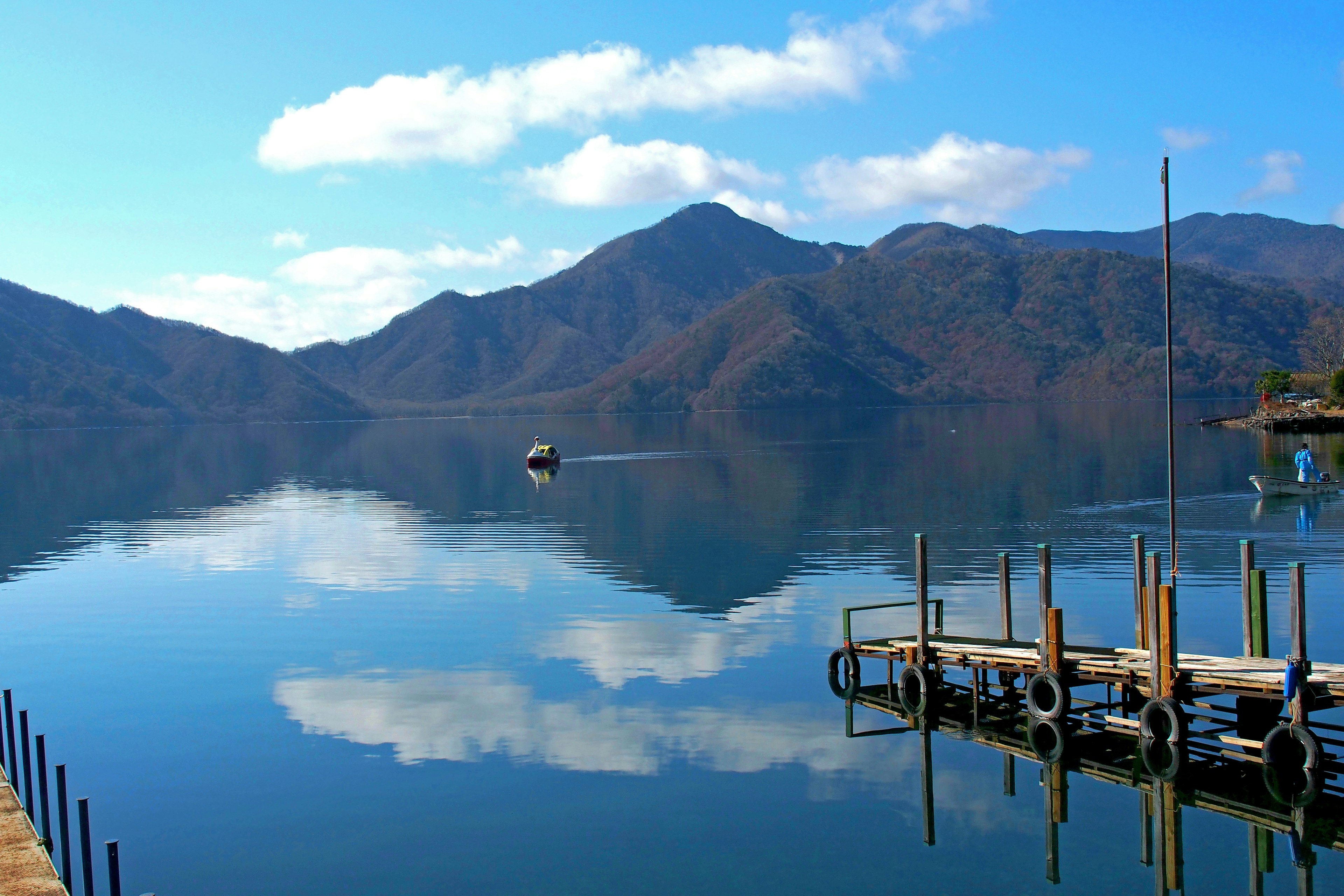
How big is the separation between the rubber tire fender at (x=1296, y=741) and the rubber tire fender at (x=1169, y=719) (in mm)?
1223

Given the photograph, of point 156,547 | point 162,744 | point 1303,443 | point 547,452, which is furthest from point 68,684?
point 1303,443

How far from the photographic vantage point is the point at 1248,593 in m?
21.5

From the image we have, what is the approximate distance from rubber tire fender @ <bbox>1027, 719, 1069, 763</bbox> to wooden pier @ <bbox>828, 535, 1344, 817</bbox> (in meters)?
0.03

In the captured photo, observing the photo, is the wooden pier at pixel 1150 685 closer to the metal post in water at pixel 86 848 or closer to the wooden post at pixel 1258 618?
the wooden post at pixel 1258 618

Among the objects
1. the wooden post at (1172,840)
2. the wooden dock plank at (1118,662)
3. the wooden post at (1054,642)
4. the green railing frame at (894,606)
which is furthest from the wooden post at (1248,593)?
the green railing frame at (894,606)

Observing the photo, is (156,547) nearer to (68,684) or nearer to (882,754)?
(68,684)

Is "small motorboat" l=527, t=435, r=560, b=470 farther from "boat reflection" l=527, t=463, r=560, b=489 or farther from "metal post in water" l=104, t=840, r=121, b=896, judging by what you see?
"metal post in water" l=104, t=840, r=121, b=896

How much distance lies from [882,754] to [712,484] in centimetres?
6068

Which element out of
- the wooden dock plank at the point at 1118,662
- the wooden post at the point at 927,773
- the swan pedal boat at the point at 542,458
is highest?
the swan pedal boat at the point at 542,458

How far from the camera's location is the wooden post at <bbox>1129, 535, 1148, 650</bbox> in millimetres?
22656

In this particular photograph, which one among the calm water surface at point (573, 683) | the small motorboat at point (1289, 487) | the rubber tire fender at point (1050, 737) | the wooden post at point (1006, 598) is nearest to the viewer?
the calm water surface at point (573, 683)

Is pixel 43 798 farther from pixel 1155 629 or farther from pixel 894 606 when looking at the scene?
pixel 894 606

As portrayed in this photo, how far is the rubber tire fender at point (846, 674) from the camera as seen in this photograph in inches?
1016

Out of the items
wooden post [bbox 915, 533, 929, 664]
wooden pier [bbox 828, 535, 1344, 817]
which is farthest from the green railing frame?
wooden post [bbox 915, 533, 929, 664]
